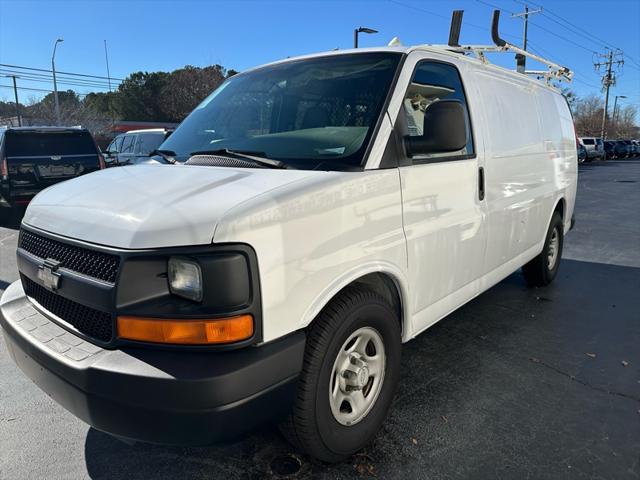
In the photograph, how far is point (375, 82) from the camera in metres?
2.79

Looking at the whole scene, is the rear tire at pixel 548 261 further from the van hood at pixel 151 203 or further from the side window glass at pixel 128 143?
the side window glass at pixel 128 143

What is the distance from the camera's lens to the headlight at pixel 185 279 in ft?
6.19

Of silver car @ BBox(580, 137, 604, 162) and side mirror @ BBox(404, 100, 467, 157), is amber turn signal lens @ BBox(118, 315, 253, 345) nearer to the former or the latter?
side mirror @ BBox(404, 100, 467, 157)

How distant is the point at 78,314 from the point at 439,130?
1.99 meters

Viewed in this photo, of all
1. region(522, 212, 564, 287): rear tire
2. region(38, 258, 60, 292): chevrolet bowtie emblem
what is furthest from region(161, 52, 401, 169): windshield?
region(522, 212, 564, 287): rear tire

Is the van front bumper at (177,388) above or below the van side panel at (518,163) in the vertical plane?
below

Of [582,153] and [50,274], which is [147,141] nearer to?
[50,274]

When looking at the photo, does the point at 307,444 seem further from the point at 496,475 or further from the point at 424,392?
the point at 424,392

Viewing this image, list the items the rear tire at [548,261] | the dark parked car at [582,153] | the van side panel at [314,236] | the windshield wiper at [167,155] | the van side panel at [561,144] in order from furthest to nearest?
the dark parked car at [582,153] → the rear tire at [548,261] → the van side panel at [561,144] → the windshield wiper at [167,155] → the van side panel at [314,236]

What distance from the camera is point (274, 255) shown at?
198 cm

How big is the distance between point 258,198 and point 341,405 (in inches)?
47.8

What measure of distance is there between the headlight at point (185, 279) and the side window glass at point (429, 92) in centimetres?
147

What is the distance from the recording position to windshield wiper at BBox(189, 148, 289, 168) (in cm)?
254

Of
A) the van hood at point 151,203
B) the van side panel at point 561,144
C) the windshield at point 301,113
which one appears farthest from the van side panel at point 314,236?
the van side panel at point 561,144
